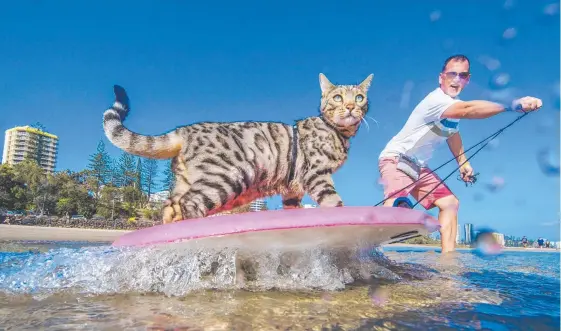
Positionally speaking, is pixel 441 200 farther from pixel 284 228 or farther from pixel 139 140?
pixel 139 140

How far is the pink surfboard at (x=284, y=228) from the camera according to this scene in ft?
7.54

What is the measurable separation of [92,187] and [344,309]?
111 feet

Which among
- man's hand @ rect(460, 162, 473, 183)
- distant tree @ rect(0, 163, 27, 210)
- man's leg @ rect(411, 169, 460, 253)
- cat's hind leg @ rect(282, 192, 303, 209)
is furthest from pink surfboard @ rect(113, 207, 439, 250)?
distant tree @ rect(0, 163, 27, 210)

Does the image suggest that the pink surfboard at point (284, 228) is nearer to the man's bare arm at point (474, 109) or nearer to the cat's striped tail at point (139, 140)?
the cat's striped tail at point (139, 140)

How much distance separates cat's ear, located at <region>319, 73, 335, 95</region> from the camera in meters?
3.70

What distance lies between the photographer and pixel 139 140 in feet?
10.8

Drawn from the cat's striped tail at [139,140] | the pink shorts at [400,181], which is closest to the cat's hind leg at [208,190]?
the cat's striped tail at [139,140]

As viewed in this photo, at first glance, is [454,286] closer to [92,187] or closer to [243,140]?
[243,140]

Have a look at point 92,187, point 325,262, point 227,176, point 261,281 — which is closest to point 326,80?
point 227,176

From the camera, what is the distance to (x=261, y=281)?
2.62 metres

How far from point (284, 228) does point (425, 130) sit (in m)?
2.42

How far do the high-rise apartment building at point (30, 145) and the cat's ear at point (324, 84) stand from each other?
136 ft

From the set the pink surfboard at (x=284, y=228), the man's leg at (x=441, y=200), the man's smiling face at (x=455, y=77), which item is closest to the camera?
the pink surfboard at (x=284, y=228)

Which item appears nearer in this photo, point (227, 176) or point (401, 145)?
point (227, 176)
